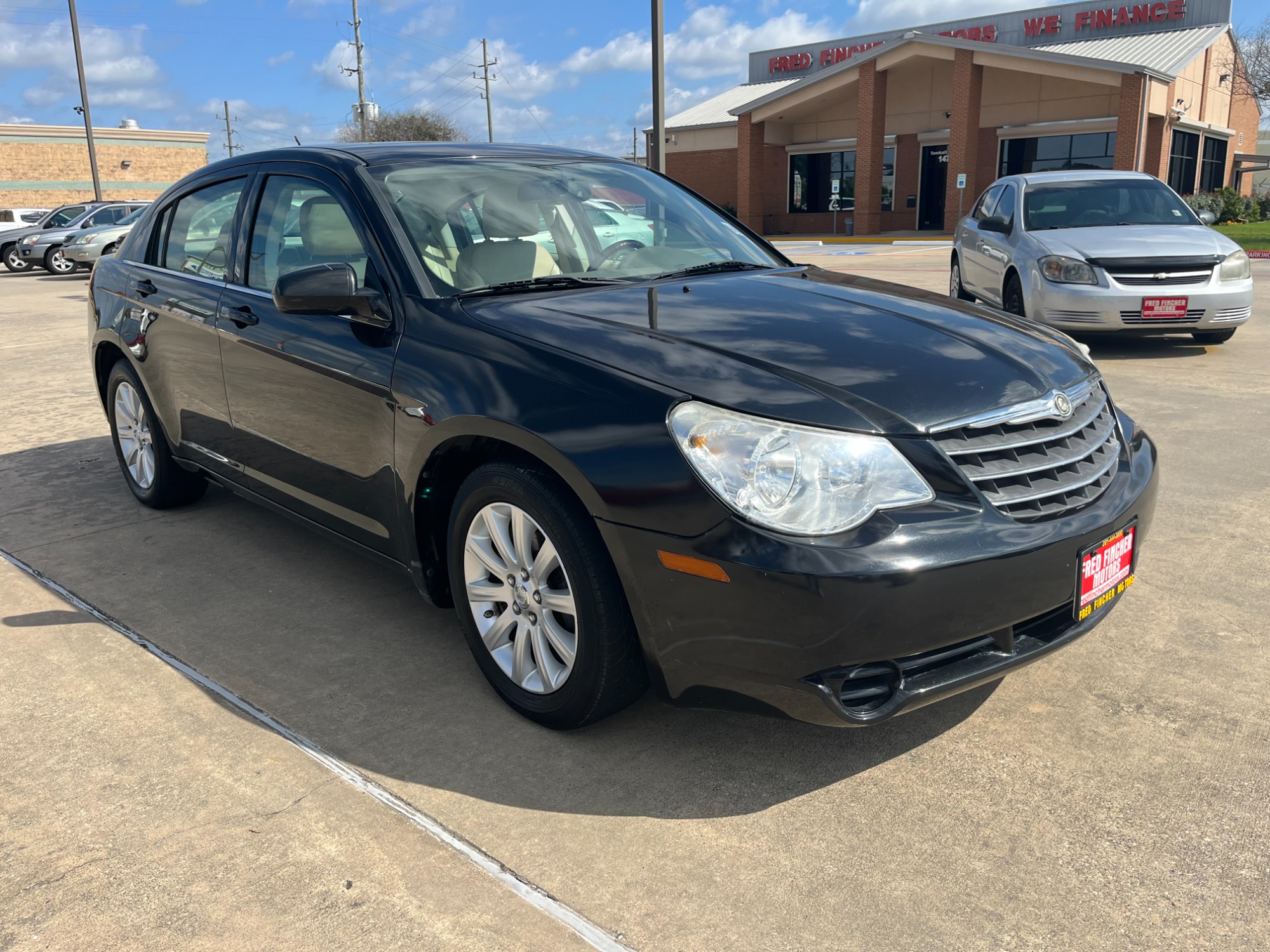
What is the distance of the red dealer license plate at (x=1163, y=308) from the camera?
A: 332 inches

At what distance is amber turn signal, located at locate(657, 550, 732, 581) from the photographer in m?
2.41

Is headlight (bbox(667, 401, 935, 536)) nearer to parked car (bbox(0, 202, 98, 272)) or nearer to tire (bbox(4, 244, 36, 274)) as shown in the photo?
tire (bbox(4, 244, 36, 274))

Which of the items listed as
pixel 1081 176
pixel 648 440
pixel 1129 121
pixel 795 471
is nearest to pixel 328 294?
pixel 648 440

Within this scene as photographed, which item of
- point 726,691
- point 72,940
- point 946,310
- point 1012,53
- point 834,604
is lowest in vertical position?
point 72,940

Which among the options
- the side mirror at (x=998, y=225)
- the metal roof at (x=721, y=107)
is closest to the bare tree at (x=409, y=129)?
the metal roof at (x=721, y=107)

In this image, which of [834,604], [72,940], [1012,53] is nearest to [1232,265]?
[834,604]

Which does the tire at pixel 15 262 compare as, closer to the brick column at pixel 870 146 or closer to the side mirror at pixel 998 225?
the side mirror at pixel 998 225

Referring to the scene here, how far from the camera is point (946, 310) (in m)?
3.44

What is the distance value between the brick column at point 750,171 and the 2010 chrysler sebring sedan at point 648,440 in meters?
34.2

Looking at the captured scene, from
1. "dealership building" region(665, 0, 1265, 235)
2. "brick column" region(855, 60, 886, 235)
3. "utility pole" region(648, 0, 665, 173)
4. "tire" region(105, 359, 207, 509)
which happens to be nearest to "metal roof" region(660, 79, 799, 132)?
"dealership building" region(665, 0, 1265, 235)

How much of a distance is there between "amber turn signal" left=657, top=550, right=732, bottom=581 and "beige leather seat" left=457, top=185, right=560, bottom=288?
1.34 meters

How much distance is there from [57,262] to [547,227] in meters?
24.5

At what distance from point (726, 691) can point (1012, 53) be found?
3222 cm

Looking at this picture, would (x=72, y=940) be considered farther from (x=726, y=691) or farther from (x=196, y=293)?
(x=196, y=293)
